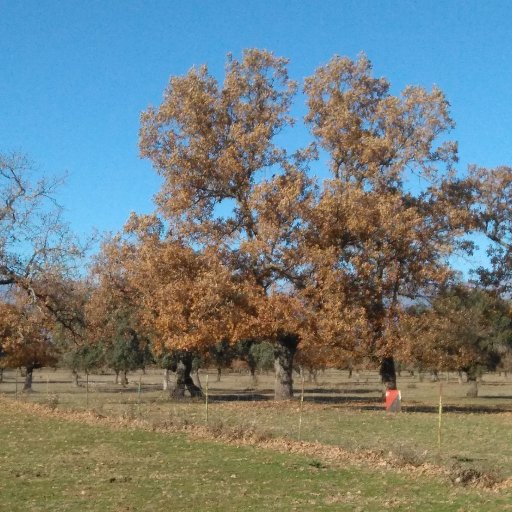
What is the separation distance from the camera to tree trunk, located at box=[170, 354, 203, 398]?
144 feet

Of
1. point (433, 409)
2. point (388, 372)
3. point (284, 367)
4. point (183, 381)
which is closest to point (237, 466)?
point (284, 367)

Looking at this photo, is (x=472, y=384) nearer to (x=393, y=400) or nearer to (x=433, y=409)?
(x=433, y=409)

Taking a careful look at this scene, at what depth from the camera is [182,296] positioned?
3120 centimetres

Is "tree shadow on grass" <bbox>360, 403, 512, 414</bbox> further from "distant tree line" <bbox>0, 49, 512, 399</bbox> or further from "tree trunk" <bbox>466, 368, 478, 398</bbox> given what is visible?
"tree trunk" <bbox>466, 368, 478, 398</bbox>

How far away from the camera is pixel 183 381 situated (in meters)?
44.3

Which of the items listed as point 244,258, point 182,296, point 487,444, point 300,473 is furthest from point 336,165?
point 300,473

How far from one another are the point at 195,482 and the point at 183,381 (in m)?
31.2

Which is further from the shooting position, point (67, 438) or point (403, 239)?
point (403, 239)

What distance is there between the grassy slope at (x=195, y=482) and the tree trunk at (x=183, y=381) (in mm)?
24804

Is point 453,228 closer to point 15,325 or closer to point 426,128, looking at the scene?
point 426,128

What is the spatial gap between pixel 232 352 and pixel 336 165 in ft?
85.6

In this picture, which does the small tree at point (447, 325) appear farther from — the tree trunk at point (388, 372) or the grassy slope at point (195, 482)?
the grassy slope at point (195, 482)

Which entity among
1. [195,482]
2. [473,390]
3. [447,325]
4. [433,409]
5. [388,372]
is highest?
[447,325]

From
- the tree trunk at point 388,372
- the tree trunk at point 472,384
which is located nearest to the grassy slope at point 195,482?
the tree trunk at point 388,372
